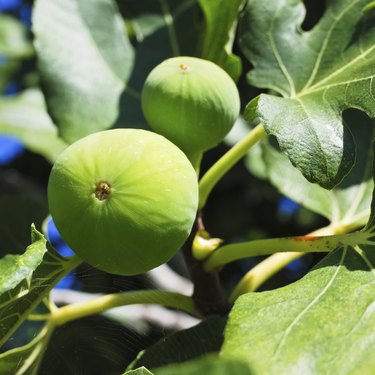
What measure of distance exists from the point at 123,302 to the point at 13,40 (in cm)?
197

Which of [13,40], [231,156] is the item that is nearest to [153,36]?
[231,156]

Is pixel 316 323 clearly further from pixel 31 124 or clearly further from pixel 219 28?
pixel 31 124

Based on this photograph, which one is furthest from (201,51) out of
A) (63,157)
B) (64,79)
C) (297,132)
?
(63,157)

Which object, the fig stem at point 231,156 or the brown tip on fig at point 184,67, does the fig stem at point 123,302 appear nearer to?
the fig stem at point 231,156

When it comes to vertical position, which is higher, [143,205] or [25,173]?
[143,205]

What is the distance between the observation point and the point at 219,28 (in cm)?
159

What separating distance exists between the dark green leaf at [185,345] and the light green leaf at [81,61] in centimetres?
51

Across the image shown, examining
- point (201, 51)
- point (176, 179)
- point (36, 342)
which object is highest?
point (176, 179)

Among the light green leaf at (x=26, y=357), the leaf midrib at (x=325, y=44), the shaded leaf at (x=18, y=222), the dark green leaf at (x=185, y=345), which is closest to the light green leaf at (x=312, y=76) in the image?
the leaf midrib at (x=325, y=44)

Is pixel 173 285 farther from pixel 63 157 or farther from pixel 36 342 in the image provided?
pixel 63 157

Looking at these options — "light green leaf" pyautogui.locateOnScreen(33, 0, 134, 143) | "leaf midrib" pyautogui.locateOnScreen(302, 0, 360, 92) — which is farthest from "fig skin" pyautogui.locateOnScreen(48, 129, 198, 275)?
"light green leaf" pyautogui.locateOnScreen(33, 0, 134, 143)

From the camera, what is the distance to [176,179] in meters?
1.11

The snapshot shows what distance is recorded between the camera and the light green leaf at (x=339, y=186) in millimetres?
1771

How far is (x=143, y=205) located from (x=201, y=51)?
722 millimetres
